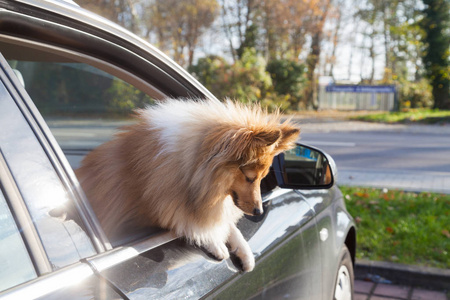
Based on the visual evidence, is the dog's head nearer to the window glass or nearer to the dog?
the dog

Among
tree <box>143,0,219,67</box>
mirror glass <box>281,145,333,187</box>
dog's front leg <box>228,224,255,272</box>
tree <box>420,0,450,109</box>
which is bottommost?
dog's front leg <box>228,224,255,272</box>

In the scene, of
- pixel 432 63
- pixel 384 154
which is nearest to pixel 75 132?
pixel 384 154

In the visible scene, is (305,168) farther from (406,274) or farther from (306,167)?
(406,274)

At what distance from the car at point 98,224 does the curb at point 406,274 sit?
2.01 meters

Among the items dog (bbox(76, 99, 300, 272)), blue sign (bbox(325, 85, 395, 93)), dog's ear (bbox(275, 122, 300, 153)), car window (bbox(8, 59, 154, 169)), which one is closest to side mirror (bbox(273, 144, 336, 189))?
dog's ear (bbox(275, 122, 300, 153))

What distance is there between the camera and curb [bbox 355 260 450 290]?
4.35 m

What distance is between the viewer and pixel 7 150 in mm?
1196

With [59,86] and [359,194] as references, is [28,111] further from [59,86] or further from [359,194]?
[359,194]

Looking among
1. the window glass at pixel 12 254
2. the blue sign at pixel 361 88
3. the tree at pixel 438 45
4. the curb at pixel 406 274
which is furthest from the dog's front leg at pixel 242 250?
the blue sign at pixel 361 88

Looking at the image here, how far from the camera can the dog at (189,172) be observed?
5.73 ft

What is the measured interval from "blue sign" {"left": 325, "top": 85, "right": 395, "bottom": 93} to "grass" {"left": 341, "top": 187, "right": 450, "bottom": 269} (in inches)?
874

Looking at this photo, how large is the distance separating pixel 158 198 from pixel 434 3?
91.0 feet

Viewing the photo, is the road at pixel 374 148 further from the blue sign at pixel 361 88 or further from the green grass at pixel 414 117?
the blue sign at pixel 361 88

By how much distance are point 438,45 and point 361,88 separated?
5.02 m
